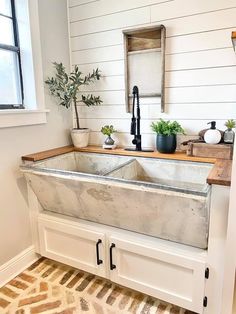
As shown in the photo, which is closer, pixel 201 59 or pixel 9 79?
pixel 201 59

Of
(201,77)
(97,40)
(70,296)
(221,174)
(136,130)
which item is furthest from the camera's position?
(97,40)

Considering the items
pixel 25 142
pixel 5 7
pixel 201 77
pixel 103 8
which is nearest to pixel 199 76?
pixel 201 77

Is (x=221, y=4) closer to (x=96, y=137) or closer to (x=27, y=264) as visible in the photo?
(x=96, y=137)

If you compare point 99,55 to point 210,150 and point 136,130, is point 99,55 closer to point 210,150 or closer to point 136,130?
point 136,130

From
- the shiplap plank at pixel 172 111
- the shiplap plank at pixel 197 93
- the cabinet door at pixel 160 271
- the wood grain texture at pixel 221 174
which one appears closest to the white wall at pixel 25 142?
the shiplap plank at pixel 172 111

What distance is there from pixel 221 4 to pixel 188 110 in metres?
0.71

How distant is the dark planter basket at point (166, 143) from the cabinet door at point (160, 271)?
0.70 m

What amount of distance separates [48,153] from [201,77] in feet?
4.19

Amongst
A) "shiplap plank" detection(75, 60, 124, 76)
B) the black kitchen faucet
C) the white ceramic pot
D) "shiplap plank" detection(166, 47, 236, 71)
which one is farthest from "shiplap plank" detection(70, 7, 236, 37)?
the white ceramic pot

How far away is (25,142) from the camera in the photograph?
1.81m

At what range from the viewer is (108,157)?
196cm

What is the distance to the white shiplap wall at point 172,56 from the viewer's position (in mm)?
1640

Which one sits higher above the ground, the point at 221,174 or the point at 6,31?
the point at 6,31

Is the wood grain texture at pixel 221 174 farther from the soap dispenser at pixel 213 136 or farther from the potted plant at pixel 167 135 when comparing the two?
the potted plant at pixel 167 135
